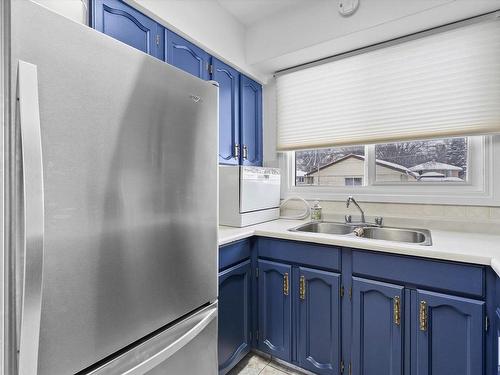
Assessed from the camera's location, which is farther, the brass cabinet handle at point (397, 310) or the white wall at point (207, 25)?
the white wall at point (207, 25)

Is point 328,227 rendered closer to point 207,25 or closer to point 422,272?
point 422,272

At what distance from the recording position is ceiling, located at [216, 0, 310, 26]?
203cm

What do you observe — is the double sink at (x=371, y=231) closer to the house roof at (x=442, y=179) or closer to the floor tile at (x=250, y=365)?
the house roof at (x=442, y=179)

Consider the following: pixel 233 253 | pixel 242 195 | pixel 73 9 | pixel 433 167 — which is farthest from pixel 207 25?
pixel 433 167

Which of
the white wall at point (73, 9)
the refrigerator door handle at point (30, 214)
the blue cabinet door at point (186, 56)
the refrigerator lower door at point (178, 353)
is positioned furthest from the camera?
the blue cabinet door at point (186, 56)

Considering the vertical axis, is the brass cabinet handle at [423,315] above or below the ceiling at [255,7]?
below

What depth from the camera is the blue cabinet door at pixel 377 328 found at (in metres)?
1.38

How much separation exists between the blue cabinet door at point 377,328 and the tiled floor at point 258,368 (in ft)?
1.55

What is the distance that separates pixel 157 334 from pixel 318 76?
217 centimetres

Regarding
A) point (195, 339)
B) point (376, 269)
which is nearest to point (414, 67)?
point (376, 269)

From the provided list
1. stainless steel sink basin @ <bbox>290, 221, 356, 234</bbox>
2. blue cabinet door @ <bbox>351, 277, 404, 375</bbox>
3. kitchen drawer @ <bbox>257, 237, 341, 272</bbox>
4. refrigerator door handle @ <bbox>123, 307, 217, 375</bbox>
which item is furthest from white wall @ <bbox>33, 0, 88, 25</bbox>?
blue cabinet door @ <bbox>351, 277, 404, 375</bbox>

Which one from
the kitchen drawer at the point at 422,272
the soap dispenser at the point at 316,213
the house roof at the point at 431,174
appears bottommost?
the kitchen drawer at the point at 422,272

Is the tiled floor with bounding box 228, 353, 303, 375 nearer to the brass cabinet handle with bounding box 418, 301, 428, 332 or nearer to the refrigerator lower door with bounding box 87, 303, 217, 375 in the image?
the refrigerator lower door with bounding box 87, 303, 217, 375

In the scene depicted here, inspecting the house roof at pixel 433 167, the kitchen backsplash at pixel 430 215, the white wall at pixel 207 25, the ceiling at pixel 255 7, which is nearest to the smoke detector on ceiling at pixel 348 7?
the ceiling at pixel 255 7
